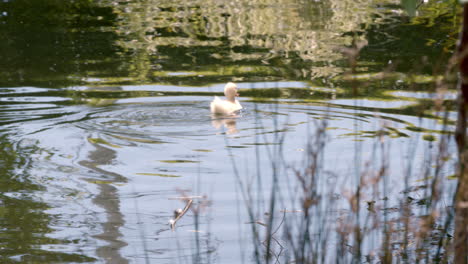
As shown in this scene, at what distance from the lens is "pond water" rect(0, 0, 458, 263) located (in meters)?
4.60

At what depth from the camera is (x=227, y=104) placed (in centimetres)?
792

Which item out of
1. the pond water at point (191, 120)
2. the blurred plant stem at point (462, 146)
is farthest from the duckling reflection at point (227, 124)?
the blurred plant stem at point (462, 146)

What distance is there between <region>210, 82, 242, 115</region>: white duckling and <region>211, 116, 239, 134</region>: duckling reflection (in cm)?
7

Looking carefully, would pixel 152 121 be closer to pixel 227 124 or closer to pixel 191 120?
pixel 191 120

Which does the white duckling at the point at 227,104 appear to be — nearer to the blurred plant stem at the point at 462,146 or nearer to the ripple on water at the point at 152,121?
the ripple on water at the point at 152,121

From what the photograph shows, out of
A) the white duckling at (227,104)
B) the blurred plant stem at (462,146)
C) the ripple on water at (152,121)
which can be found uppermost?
the blurred plant stem at (462,146)

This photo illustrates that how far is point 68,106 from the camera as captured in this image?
26.9 feet

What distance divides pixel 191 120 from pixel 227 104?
1.37 ft

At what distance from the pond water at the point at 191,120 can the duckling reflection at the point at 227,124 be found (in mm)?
25

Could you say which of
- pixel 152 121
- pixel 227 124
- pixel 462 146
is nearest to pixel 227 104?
pixel 227 124

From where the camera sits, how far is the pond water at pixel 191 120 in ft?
15.1

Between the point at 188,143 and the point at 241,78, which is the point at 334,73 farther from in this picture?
the point at 188,143

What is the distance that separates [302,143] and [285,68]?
3401 millimetres

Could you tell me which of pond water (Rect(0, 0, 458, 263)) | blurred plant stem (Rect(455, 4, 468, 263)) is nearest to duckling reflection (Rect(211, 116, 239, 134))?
pond water (Rect(0, 0, 458, 263))
